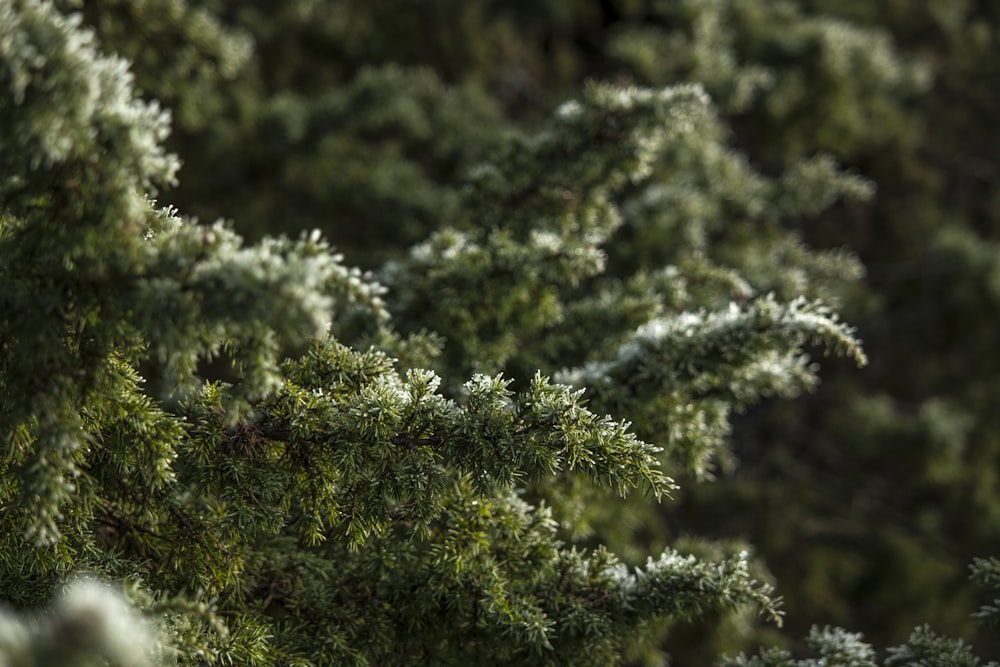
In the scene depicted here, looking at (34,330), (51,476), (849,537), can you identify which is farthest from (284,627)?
(849,537)

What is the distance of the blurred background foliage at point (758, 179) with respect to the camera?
3.78 m

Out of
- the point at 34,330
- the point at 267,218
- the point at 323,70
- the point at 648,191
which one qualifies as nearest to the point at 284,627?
the point at 34,330

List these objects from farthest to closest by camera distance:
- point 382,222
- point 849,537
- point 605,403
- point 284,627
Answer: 1. point 849,537
2. point 382,222
3. point 605,403
4. point 284,627

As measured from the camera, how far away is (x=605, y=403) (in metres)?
2.28

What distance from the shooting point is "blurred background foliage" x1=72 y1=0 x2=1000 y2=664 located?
12.4 feet

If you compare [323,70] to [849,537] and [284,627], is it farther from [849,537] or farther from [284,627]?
[849,537]

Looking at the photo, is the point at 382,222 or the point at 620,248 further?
the point at 382,222

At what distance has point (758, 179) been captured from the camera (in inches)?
167

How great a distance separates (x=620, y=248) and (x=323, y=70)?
2681 millimetres

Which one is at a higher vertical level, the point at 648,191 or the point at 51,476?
the point at 648,191

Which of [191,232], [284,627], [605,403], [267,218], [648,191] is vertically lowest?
[284,627]

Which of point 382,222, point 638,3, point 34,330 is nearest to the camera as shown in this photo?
point 34,330

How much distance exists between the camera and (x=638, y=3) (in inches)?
196

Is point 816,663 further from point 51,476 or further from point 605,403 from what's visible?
point 51,476
